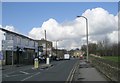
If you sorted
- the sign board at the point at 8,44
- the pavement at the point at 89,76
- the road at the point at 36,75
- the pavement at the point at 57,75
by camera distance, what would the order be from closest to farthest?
the pavement at the point at 89,76
the pavement at the point at 57,75
the road at the point at 36,75
the sign board at the point at 8,44

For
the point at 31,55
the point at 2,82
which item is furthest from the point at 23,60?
the point at 2,82

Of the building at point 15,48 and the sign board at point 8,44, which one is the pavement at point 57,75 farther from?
the building at point 15,48

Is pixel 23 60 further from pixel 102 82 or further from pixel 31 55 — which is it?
pixel 102 82

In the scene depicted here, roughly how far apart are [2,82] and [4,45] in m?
30.4

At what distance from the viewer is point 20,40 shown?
241 feet

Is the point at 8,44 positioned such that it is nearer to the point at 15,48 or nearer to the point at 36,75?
the point at 15,48

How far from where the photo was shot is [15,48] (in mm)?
66500

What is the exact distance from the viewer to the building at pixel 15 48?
5122 centimetres

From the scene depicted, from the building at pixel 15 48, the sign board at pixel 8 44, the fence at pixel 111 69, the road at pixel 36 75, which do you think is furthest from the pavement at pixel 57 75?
the building at pixel 15 48

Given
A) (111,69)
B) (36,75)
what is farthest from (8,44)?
(111,69)

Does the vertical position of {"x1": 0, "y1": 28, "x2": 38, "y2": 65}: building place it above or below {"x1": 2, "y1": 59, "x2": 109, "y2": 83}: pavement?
above

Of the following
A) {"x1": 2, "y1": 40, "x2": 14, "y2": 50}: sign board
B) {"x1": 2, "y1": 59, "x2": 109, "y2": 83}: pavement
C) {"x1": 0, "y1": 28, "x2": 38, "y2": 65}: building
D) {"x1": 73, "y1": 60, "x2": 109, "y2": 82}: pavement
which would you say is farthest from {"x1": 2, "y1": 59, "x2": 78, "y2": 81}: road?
{"x1": 0, "y1": 28, "x2": 38, "y2": 65}: building

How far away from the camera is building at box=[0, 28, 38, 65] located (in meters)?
51.2

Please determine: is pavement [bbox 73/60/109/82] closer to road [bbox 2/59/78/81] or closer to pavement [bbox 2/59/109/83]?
pavement [bbox 2/59/109/83]
